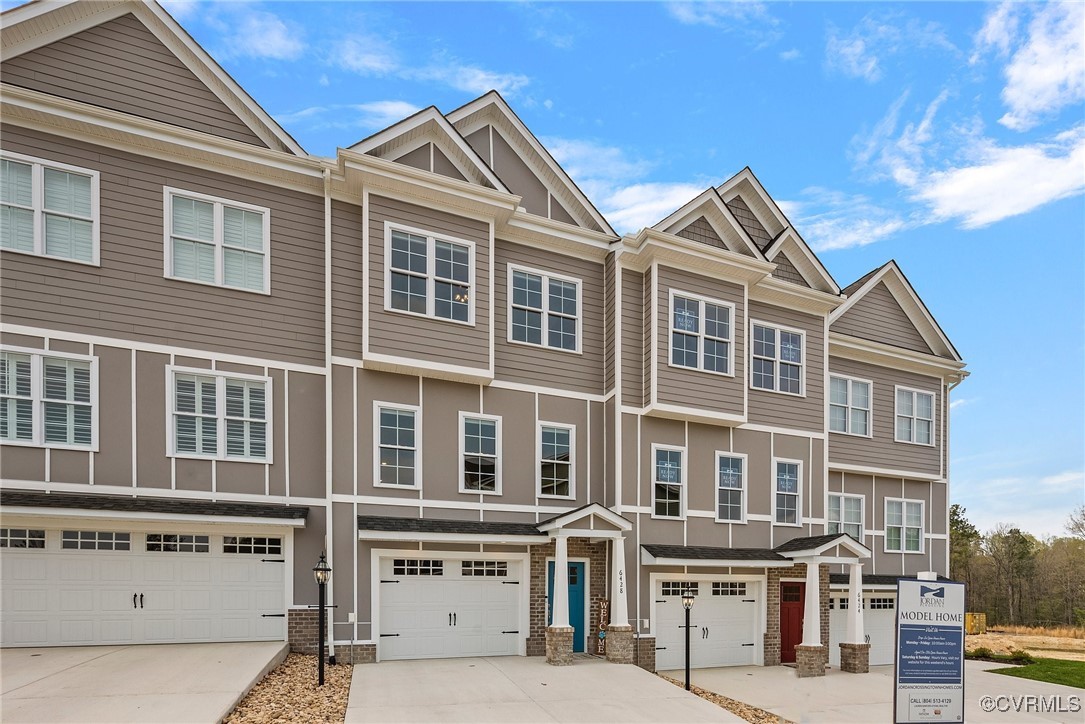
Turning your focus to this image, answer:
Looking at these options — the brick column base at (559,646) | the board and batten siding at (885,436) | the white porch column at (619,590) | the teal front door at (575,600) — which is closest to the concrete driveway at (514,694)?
the brick column base at (559,646)

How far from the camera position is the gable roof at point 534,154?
49.8ft

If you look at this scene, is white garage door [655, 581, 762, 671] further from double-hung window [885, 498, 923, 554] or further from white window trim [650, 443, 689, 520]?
double-hung window [885, 498, 923, 554]

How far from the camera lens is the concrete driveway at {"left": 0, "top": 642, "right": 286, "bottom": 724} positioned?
768 centimetres

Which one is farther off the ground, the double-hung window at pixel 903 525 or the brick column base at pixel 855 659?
the double-hung window at pixel 903 525

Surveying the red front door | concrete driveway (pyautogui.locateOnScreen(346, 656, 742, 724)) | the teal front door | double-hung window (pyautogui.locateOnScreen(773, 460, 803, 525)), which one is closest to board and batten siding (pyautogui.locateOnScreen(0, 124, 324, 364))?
concrete driveway (pyautogui.locateOnScreen(346, 656, 742, 724))

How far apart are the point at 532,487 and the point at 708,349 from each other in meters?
5.26

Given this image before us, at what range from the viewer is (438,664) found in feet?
41.3

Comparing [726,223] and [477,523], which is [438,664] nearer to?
[477,523]

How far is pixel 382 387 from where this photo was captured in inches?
529

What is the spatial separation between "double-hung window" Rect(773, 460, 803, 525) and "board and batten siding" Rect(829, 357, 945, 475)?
195 centimetres

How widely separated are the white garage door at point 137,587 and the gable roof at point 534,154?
9.31m

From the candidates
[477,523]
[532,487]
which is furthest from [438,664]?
[532,487]

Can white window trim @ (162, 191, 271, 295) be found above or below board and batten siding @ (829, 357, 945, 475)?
above
